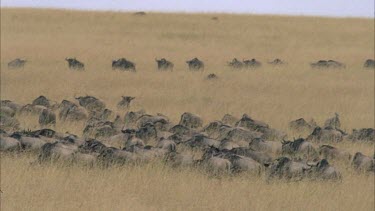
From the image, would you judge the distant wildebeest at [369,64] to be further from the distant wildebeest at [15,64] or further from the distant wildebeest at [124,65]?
the distant wildebeest at [15,64]

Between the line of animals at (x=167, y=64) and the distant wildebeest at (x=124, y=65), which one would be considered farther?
the distant wildebeest at (x=124, y=65)

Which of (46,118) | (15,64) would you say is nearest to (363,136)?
(46,118)

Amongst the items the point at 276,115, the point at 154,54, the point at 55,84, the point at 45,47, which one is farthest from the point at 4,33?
the point at 276,115

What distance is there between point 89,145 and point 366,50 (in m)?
→ 27.8

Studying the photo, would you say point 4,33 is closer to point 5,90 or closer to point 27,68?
point 27,68

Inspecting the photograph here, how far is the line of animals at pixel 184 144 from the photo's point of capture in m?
12.1

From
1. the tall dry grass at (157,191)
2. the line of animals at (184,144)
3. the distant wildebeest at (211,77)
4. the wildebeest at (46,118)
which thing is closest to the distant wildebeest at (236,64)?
the distant wildebeest at (211,77)

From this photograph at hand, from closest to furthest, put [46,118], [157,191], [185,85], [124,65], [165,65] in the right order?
[157,191]
[46,118]
[185,85]
[124,65]
[165,65]

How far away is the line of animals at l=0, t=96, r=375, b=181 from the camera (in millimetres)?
12141

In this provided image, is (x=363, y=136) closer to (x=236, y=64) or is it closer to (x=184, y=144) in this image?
(x=184, y=144)

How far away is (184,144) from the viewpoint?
13.9m

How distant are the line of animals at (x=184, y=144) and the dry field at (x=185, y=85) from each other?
0.91ft

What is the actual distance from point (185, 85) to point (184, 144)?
10290mm

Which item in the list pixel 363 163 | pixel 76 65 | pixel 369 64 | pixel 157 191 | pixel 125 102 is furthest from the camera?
pixel 369 64
